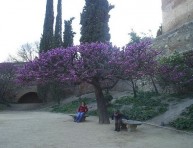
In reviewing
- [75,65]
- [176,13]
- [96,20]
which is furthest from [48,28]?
[75,65]

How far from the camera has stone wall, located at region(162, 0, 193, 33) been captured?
886 inches

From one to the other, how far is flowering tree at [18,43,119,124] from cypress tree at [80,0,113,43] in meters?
10.9

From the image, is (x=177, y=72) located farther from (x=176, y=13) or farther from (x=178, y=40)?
(x=176, y=13)

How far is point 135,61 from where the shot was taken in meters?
14.8

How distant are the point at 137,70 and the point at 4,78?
23139 mm

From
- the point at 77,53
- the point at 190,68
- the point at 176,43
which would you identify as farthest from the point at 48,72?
the point at 176,43

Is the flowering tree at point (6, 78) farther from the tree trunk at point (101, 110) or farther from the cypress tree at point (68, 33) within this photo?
the tree trunk at point (101, 110)

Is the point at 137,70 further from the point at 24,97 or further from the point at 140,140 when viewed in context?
the point at 24,97

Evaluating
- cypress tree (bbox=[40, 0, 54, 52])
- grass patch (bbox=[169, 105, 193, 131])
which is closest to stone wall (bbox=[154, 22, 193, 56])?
grass patch (bbox=[169, 105, 193, 131])

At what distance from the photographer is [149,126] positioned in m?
14.4

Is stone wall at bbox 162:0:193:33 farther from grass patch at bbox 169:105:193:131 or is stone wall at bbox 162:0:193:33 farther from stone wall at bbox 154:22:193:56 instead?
grass patch at bbox 169:105:193:131

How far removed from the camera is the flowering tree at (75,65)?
14.8 metres

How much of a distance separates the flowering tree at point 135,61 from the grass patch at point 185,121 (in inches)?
103

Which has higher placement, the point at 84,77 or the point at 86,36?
the point at 86,36
